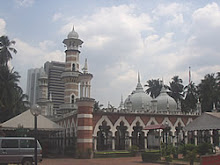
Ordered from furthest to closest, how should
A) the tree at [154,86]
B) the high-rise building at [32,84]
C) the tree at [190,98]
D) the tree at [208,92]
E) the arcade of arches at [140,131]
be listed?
the high-rise building at [32,84] < the tree at [154,86] < the tree at [190,98] < the tree at [208,92] < the arcade of arches at [140,131]

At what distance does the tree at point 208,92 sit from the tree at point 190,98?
181cm

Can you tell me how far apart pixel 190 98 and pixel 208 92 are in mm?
4547

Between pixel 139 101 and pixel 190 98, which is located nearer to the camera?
pixel 139 101

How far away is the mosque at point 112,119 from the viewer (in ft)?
86.0

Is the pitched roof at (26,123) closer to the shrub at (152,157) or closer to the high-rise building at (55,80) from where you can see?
the shrub at (152,157)

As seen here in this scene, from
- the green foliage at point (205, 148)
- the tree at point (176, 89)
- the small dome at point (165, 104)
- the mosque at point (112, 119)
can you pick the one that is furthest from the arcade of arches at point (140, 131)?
the tree at point (176, 89)

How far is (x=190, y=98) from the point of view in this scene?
172 feet

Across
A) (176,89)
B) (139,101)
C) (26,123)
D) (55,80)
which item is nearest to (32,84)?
(55,80)

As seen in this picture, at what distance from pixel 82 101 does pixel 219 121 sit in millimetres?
11705

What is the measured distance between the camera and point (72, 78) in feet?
132

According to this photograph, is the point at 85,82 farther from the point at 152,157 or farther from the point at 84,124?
the point at 152,157

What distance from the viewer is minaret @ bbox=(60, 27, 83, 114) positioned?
39875 millimetres

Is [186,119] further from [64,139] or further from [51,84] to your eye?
[51,84]

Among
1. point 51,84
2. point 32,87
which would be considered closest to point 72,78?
point 51,84
